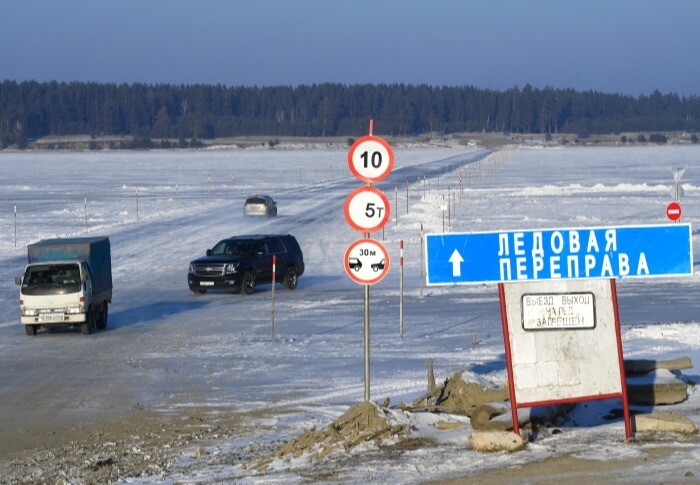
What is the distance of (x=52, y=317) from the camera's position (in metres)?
23.4

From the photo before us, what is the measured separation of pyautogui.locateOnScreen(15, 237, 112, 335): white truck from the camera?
23.4 meters

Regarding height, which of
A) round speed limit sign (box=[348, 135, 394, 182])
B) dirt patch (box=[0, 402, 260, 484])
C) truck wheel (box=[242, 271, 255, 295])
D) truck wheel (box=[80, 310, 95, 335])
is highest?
round speed limit sign (box=[348, 135, 394, 182])

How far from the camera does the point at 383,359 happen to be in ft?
64.8

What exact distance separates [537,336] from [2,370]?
11.1m

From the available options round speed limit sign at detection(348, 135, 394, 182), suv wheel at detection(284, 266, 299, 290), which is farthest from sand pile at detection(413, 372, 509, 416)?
suv wheel at detection(284, 266, 299, 290)

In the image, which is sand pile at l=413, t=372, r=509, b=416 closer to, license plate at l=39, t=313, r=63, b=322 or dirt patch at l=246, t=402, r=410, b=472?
dirt patch at l=246, t=402, r=410, b=472

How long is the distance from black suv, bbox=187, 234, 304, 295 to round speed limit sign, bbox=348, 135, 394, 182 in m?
17.8

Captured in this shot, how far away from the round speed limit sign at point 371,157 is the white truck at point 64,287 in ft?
40.1

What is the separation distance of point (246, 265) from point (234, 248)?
139 centimetres

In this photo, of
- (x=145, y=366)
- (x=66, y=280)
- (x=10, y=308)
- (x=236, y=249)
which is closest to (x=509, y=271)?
(x=145, y=366)

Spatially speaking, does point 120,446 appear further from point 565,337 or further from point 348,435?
point 565,337

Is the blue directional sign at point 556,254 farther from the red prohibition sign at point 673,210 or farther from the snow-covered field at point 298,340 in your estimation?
the red prohibition sign at point 673,210

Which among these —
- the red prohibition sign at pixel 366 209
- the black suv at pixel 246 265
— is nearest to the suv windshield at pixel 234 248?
the black suv at pixel 246 265

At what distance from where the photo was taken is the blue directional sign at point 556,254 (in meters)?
11.5
